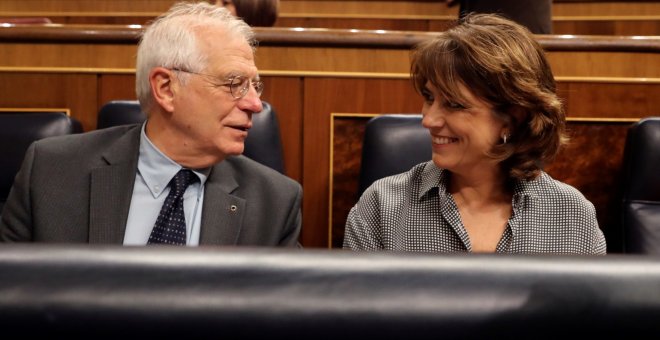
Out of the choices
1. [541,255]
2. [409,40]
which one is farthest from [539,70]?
[541,255]

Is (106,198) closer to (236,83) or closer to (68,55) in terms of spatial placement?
(236,83)

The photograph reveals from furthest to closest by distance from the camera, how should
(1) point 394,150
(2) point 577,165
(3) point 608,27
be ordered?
(3) point 608,27 → (2) point 577,165 → (1) point 394,150

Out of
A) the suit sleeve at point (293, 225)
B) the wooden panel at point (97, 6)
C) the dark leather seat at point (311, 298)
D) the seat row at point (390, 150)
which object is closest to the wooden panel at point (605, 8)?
the wooden panel at point (97, 6)

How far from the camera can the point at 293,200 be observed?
875mm

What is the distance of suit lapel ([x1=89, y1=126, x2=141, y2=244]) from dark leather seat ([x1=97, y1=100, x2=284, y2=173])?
205 millimetres

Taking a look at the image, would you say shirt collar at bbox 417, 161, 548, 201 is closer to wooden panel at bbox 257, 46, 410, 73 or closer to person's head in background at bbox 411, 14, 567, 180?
person's head in background at bbox 411, 14, 567, 180

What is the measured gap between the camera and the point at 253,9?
55.8 inches

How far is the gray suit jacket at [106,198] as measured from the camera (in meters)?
0.80

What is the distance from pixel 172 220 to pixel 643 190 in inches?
25.8

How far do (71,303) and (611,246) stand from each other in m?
1.13

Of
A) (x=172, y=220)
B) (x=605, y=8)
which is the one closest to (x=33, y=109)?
(x=172, y=220)

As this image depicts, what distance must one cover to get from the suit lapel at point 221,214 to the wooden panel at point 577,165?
37 centimetres

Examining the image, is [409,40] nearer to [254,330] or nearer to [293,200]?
[293,200]

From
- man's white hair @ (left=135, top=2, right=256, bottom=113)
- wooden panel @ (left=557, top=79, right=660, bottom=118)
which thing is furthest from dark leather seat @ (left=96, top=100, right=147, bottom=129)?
wooden panel @ (left=557, top=79, right=660, bottom=118)
